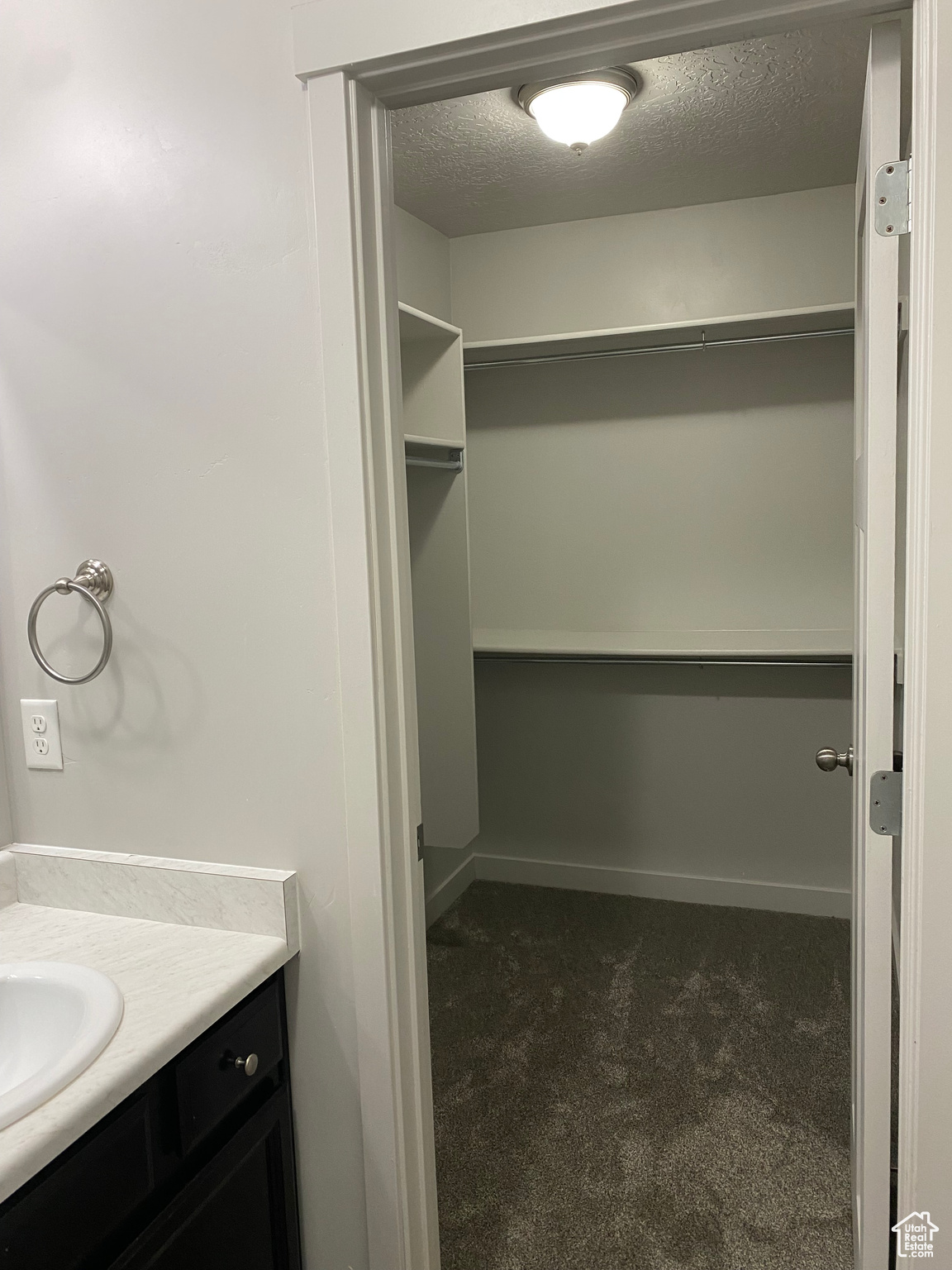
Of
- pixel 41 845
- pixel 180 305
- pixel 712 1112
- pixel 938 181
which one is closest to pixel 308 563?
pixel 180 305

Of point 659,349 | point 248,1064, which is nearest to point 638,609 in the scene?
point 659,349

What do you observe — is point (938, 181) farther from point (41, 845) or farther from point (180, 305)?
point (41, 845)

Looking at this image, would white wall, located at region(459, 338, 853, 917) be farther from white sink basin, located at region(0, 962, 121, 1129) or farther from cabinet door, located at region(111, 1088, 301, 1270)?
white sink basin, located at region(0, 962, 121, 1129)

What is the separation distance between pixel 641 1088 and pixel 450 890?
1.27m

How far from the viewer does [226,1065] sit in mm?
1289

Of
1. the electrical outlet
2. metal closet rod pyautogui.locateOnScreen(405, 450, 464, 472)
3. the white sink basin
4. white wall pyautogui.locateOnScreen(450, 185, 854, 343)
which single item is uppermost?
white wall pyautogui.locateOnScreen(450, 185, 854, 343)

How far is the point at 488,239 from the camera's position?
3.43 m

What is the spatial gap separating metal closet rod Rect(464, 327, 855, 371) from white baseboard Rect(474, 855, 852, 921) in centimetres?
188

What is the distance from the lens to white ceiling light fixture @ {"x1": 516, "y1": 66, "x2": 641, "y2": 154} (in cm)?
213

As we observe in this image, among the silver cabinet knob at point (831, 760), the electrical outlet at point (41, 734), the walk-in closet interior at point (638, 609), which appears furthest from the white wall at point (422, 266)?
the silver cabinet knob at point (831, 760)

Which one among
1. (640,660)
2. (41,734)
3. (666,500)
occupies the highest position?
(666,500)

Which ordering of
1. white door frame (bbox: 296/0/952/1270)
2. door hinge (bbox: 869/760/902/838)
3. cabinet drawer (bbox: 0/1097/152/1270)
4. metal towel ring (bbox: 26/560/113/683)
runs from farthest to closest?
metal towel ring (bbox: 26/560/113/683)
door hinge (bbox: 869/760/902/838)
white door frame (bbox: 296/0/952/1270)
cabinet drawer (bbox: 0/1097/152/1270)

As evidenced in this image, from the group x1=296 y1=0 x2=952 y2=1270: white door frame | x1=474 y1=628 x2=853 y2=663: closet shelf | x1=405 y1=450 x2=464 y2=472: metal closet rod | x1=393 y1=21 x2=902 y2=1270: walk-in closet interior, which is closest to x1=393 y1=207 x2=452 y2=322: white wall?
x1=393 y1=21 x2=902 y2=1270: walk-in closet interior
